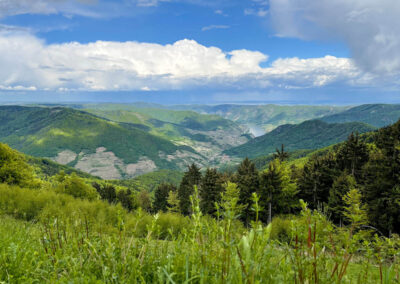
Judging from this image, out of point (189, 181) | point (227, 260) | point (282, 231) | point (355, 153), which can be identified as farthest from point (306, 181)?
point (227, 260)

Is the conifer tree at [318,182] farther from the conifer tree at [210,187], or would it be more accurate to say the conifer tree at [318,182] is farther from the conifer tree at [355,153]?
the conifer tree at [210,187]

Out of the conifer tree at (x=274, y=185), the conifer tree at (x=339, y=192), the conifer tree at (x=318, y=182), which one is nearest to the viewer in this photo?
the conifer tree at (x=339, y=192)

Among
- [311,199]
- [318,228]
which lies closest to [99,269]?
[318,228]

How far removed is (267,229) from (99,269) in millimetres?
1543

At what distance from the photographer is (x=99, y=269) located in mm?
2035

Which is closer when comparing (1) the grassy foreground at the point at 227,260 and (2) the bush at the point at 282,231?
(1) the grassy foreground at the point at 227,260

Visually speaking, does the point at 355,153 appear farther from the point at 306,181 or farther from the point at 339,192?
the point at 339,192

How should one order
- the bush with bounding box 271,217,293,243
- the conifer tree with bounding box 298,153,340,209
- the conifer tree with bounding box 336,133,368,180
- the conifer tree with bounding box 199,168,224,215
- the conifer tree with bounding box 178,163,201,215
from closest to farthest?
the bush with bounding box 271,217,293,243, the conifer tree with bounding box 336,133,368,180, the conifer tree with bounding box 298,153,340,209, the conifer tree with bounding box 199,168,224,215, the conifer tree with bounding box 178,163,201,215

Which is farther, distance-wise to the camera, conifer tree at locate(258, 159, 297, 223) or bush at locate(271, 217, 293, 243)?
conifer tree at locate(258, 159, 297, 223)

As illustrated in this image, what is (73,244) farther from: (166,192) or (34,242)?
(166,192)

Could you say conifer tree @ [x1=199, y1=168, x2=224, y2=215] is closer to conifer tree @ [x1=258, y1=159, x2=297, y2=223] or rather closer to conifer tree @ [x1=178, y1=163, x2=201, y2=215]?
conifer tree @ [x1=178, y1=163, x2=201, y2=215]

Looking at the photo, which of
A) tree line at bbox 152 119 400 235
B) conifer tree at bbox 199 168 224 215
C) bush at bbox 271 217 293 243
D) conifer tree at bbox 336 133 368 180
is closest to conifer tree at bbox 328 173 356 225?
tree line at bbox 152 119 400 235

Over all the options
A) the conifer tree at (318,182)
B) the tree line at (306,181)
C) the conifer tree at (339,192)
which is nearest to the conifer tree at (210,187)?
the tree line at (306,181)

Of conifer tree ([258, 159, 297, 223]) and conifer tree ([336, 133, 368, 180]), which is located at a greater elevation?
conifer tree ([336, 133, 368, 180])
